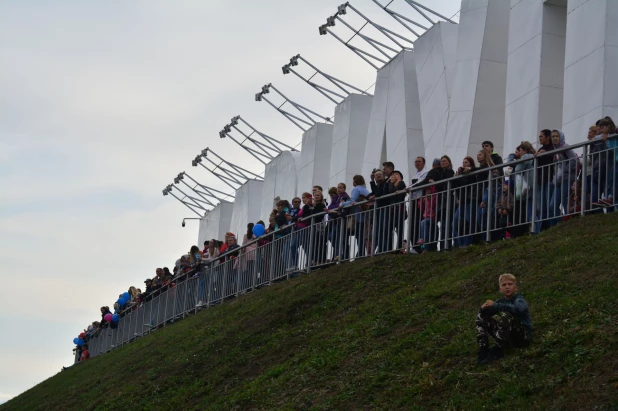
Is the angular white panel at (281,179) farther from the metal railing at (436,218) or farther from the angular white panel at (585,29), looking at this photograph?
the angular white panel at (585,29)

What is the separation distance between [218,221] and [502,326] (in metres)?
39.6

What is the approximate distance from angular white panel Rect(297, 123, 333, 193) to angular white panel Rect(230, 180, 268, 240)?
26.8 feet

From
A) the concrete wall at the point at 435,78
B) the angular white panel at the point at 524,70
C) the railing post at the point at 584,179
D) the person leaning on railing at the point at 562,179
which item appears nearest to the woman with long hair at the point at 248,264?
the concrete wall at the point at 435,78

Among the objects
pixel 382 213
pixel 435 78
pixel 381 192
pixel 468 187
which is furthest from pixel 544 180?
pixel 435 78

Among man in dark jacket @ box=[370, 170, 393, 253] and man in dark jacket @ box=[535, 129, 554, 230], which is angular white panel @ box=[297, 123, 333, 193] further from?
man in dark jacket @ box=[535, 129, 554, 230]

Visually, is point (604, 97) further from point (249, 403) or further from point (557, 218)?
point (249, 403)

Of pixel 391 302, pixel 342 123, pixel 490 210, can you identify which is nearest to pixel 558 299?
pixel 391 302

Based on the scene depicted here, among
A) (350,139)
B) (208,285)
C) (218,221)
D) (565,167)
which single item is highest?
(350,139)

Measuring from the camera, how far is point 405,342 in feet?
37.4

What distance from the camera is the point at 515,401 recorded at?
8.56m

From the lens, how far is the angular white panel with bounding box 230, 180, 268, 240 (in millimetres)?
43875

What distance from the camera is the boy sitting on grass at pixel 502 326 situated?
962cm

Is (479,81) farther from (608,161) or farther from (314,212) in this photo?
(608,161)

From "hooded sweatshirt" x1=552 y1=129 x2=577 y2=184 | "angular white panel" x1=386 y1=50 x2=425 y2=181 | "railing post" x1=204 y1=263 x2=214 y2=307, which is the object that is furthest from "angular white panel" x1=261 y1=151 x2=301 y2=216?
"hooded sweatshirt" x1=552 y1=129 x2=577 y2=184
